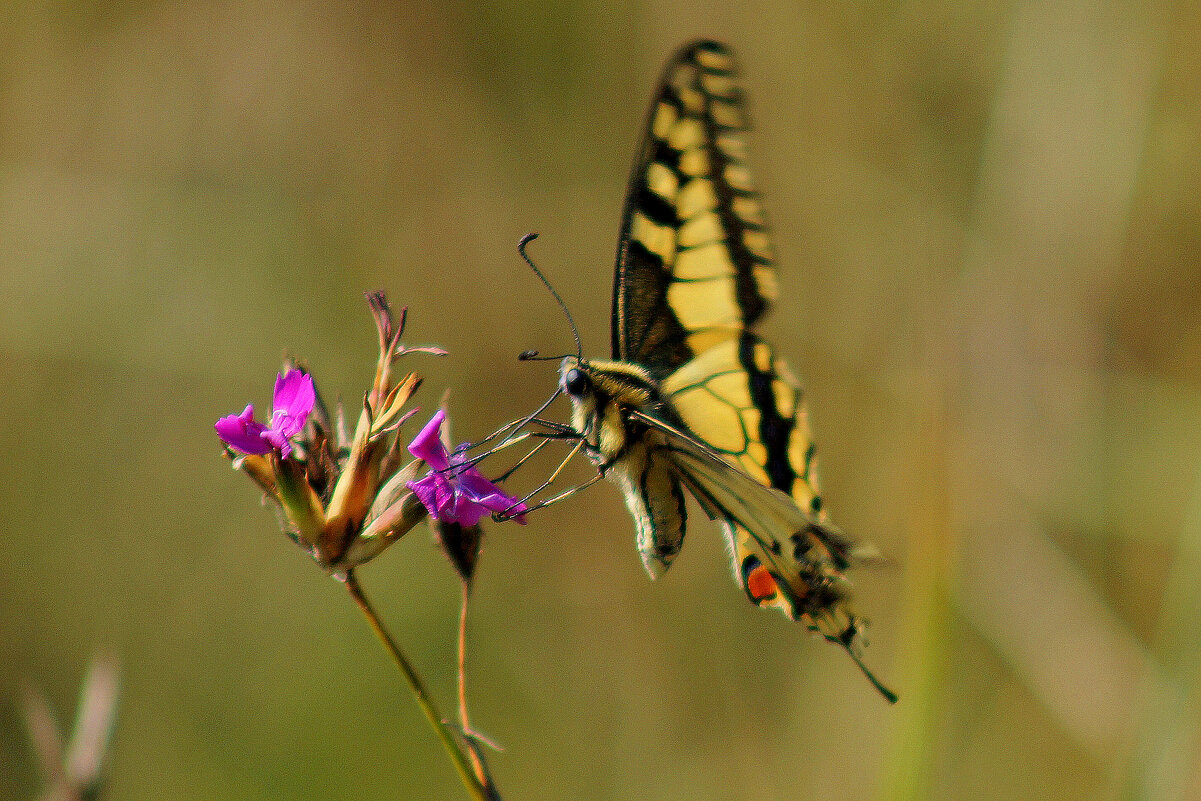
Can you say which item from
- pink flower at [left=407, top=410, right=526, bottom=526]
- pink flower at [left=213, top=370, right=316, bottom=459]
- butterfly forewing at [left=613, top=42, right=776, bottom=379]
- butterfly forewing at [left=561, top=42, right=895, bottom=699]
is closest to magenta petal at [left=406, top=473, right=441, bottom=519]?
pink flower at [left=407, top=410, right=526, bottom=526]

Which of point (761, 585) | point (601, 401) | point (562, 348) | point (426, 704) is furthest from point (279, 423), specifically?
point (562, 348)

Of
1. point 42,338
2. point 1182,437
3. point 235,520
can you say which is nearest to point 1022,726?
point 1182,437

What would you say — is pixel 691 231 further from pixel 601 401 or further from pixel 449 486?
pixel 449 486

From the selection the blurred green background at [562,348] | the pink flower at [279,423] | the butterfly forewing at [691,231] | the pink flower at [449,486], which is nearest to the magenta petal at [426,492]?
the pink flower at [449,486]

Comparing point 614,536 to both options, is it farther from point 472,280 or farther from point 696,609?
point 472,280

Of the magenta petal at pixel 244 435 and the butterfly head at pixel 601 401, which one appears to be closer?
the magenta petal at pixel 244 435

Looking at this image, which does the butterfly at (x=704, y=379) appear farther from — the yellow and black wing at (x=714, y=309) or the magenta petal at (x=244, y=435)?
the magenta petal at (x=244, y=435)

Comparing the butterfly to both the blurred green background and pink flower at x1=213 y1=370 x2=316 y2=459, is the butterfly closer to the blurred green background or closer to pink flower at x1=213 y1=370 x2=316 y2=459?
pink flower at x1=213 y1=370 x2=316 y2=459
